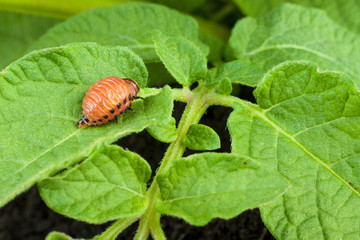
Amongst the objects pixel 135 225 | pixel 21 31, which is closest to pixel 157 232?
pixel 135 225

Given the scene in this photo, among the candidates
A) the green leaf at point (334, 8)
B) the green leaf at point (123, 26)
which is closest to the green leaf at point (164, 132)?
the green leaf at point (123, 26)

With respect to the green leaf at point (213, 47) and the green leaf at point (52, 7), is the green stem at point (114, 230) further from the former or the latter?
the green leaf at point (52, 7)

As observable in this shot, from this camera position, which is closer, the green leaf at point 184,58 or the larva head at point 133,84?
the larva head at point 133,84

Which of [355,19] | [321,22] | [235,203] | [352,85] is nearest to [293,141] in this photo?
[352,85]

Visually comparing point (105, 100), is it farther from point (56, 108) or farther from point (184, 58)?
point (184, 58)

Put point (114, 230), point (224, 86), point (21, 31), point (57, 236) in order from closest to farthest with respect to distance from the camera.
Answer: point (57, 236) → point (114, 230) → point (224, 86) → point (21, 31)

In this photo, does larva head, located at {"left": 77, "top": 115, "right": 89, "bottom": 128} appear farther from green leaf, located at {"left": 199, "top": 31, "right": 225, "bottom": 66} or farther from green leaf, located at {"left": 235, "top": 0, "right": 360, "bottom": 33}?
green leaf, located at {"left": 235, "top": 0, "right": 360, "bottom": 33}
